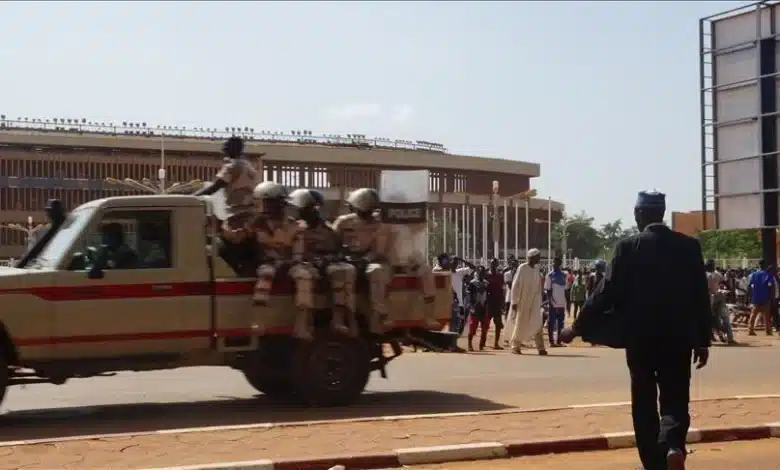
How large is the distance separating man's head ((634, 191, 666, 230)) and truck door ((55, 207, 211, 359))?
212 inches

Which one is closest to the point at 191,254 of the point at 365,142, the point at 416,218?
the point at 416,218

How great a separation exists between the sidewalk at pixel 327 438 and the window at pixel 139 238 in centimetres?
238

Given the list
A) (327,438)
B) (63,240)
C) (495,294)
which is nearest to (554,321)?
(495,294)

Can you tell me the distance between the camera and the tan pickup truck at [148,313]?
36.2 feet

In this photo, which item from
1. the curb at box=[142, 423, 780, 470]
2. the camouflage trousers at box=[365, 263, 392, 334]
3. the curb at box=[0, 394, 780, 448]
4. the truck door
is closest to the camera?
the curb at box=[142, 423, 780, 470]

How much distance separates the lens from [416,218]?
2217 centimetres

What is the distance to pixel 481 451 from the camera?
9000 mm

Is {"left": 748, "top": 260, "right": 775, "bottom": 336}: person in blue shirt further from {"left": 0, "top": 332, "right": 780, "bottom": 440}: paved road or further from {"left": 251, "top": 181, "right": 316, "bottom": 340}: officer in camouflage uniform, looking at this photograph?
{"left": 251, "top": 181, "right": 316, "bottom": 340}: officer in camouflage uniform

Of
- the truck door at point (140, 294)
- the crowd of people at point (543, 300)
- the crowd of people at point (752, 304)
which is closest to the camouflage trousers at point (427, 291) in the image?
the truck door at point (140, 294)

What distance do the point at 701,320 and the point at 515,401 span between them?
219 inches

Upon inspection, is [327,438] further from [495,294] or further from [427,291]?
[495,294]

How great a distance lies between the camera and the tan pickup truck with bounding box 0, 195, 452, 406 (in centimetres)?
1105

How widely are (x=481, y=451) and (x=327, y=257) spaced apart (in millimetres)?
3887

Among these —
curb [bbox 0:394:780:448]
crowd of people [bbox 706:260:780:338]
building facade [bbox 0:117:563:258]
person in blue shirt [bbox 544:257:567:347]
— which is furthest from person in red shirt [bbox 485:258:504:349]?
building facade [bbox 0:117:563:258]
